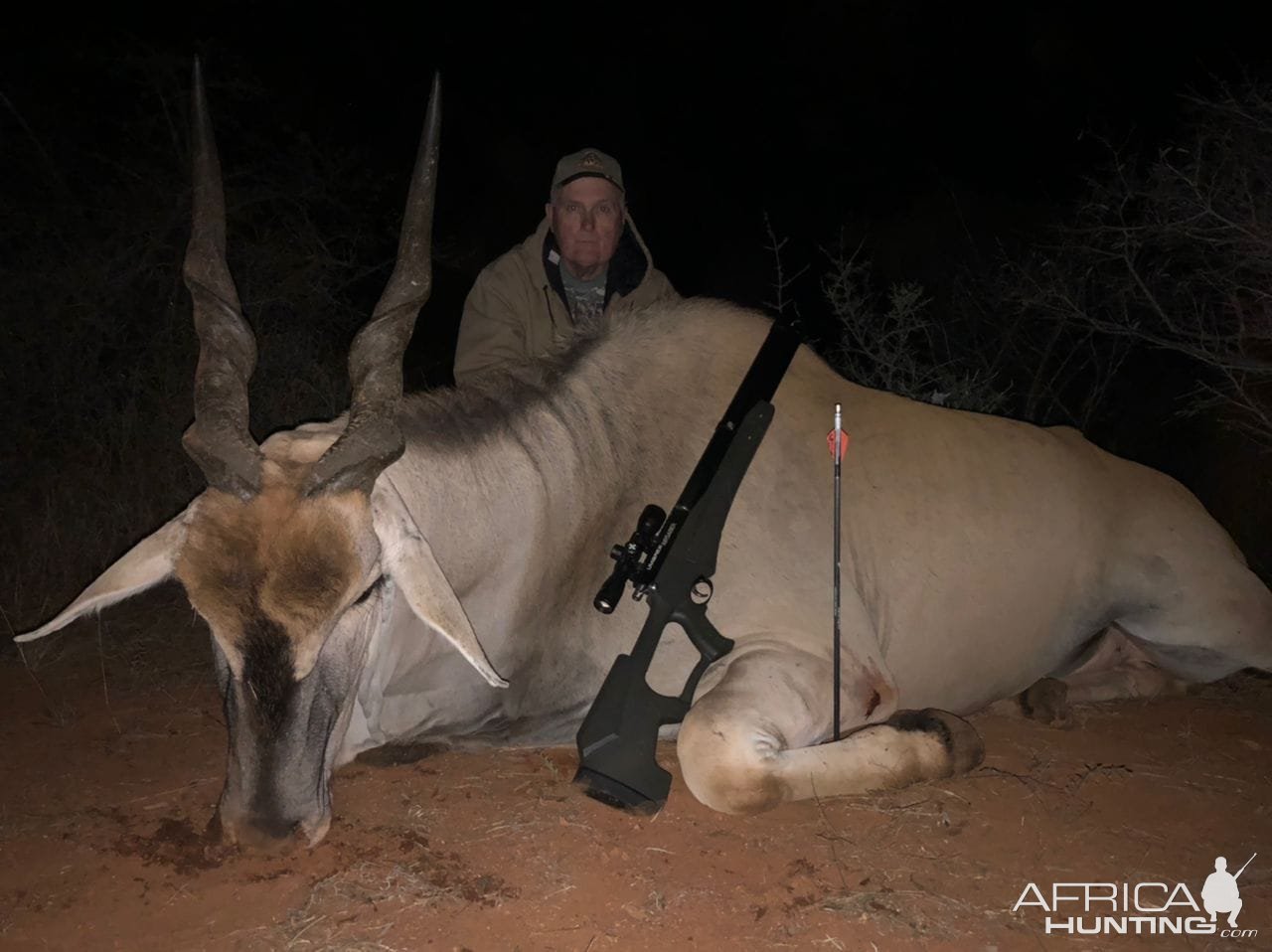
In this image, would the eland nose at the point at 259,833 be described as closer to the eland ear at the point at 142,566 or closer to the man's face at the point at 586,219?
the eland ear at the point at 142,566

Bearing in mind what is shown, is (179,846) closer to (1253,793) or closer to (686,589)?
(686,589)

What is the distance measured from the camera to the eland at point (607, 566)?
2463 mm

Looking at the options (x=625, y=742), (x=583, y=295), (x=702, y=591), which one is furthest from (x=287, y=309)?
(x=625, y=742)

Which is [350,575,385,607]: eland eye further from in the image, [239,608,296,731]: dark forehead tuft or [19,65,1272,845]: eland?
[239,608,296,731]: dark forehead tuft

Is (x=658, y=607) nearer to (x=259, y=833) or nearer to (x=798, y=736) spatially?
(x=798, y=736)

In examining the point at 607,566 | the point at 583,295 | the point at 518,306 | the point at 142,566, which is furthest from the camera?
the point at 583,295

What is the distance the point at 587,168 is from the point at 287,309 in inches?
166

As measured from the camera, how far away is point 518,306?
4.46 metres

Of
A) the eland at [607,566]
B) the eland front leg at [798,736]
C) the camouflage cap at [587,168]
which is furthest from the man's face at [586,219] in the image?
the eland front leg at [798,736]

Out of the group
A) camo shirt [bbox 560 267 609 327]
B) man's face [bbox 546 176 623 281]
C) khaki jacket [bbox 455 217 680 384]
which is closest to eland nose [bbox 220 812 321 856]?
khaki jacket [bbox 455 217 680 384]

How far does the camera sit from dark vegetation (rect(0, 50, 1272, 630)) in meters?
5.38

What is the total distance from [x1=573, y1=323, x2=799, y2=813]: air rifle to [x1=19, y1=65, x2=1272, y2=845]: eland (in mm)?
113

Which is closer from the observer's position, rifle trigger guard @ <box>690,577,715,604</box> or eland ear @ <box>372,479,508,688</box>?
eland ear @ <box>372,479,508,688</box>

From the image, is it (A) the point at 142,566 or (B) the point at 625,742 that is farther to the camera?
(B) the point at 625,742
